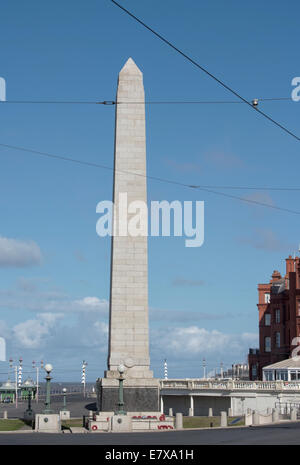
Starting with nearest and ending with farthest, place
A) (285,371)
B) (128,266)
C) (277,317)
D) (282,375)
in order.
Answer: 1. (128,266)
2. (285,371)
3. (282,375)
4. (277,317)

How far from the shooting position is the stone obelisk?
40.9 metres

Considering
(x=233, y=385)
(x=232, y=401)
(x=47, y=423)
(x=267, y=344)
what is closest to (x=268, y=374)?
(x=233, y=385)

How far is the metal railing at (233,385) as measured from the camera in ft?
225

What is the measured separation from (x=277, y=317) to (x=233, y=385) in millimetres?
24002

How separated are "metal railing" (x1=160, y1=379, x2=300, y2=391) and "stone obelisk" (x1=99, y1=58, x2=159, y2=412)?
3027cm

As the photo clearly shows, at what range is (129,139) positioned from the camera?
4319 cm

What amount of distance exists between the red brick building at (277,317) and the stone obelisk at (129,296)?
49291mm

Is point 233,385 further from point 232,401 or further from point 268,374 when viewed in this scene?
point 268,374

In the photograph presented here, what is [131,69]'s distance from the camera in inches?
1741

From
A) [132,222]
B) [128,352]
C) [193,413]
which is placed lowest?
[193,413]
